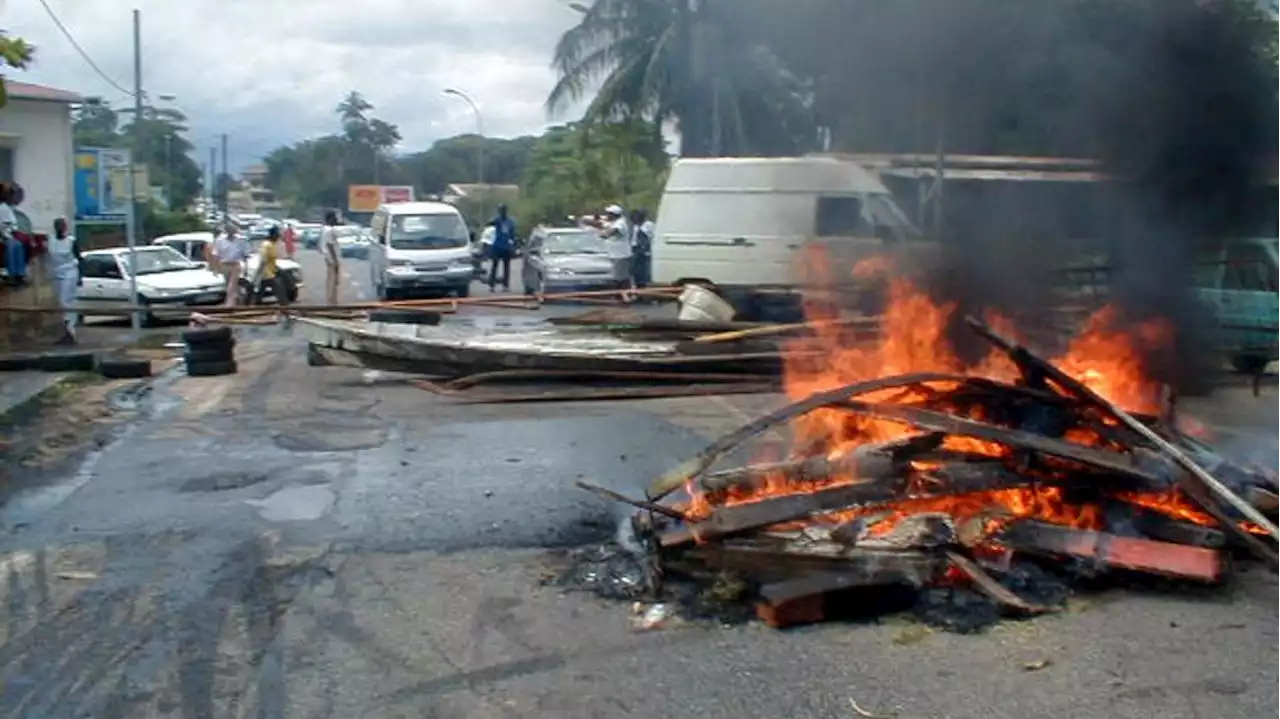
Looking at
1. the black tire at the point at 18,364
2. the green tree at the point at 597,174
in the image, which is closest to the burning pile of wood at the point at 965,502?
the black tire at the point at 18,364

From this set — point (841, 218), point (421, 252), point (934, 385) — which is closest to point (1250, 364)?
point (841, 218)

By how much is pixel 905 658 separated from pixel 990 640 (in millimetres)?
399

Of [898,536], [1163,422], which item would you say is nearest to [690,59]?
[1163,422]

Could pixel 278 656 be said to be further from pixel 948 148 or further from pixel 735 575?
pixel 948 148

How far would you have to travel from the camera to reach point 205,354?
45.6ft

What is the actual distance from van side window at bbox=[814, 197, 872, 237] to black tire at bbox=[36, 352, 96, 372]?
27.3 ft

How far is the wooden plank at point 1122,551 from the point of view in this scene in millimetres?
5438

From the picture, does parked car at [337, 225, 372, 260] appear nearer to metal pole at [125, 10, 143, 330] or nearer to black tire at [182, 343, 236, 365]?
metal pole at [125, 10, 143, 330]

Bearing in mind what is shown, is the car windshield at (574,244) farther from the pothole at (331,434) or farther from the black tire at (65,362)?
the pothole at (331,434)

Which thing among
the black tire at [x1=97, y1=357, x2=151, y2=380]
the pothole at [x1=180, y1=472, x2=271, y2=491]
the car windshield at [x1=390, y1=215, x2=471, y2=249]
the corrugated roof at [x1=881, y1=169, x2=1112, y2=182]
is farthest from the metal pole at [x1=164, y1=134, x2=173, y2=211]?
the corrugated roof at [x1=881, y1=169, x2=1112, y2=182]

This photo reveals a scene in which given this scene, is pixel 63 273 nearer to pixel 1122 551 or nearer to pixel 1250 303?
pixel 1250 303

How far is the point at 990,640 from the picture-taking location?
5.05 meters

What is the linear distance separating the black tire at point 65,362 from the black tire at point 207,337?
1117 millimetres

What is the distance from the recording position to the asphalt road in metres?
4.57
